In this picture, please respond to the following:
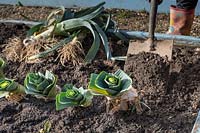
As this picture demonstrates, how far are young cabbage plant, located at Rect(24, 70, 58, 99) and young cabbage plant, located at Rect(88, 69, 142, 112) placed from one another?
160 millimetres

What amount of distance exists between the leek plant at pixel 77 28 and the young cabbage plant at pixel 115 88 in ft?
1.27

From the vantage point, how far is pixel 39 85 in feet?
5.53

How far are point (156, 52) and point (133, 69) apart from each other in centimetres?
18

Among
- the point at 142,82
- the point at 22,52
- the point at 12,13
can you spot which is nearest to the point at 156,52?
the point at 142,82

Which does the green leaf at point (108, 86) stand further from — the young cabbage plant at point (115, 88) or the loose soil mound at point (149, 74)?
the loose soil mound at point (149, 74)

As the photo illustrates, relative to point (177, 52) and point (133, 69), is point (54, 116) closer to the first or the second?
point (133, 69)

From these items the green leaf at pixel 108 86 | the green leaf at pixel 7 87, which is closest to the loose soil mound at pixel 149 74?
the green leaf at pixel 108 86

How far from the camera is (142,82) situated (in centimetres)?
187

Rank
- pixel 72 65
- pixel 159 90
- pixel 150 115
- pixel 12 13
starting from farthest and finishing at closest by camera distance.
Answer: pixel 12 13 < pixel 72 65 < pixel 159 90 < pixel 150 115

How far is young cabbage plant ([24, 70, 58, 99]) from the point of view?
66.6 inches

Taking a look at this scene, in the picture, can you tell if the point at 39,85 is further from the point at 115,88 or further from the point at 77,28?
the point at 77,28

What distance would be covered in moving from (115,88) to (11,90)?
14.4 inches

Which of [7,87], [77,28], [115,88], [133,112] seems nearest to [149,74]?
[133,112]

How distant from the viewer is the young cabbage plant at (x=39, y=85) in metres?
1.69
